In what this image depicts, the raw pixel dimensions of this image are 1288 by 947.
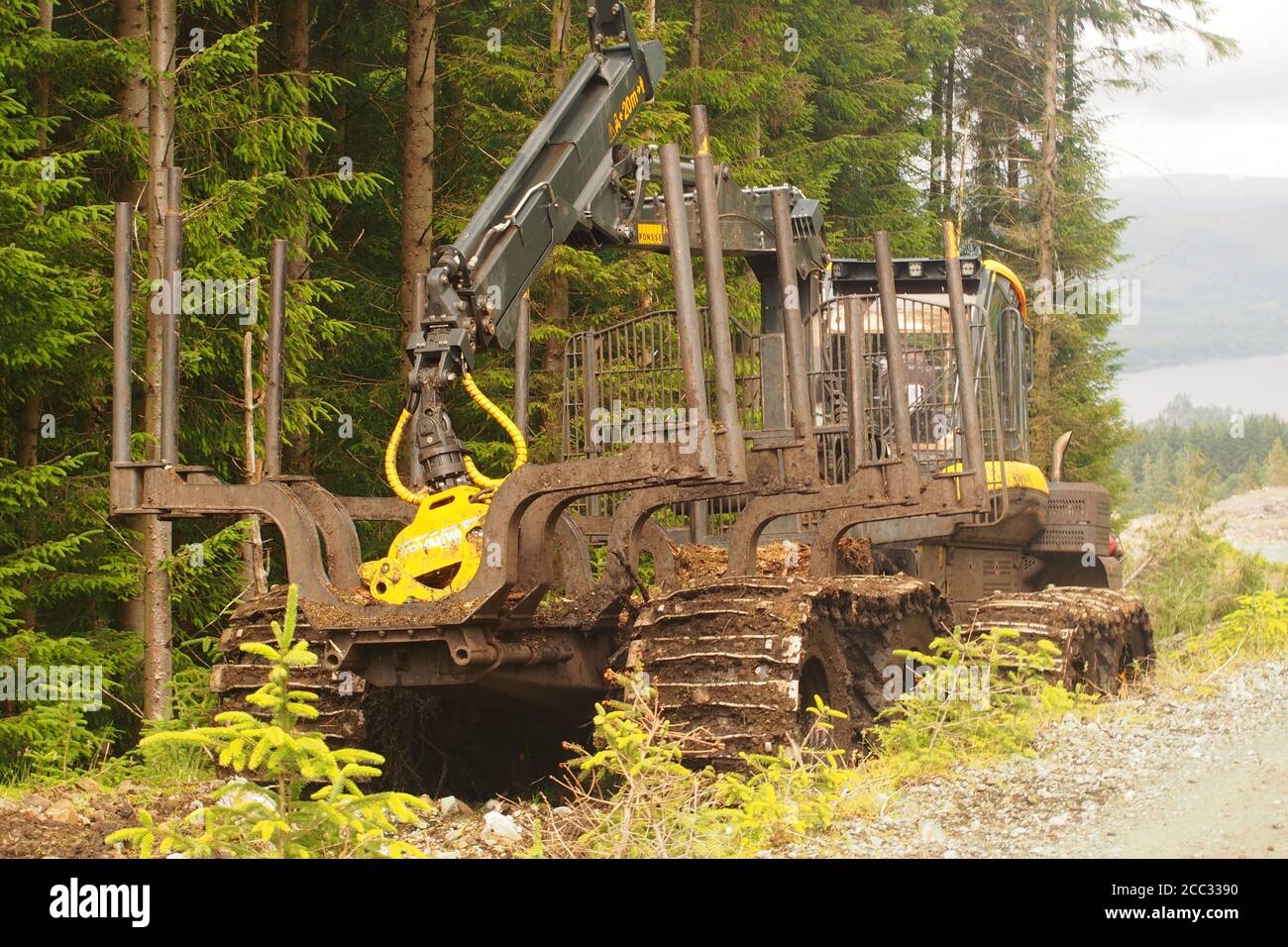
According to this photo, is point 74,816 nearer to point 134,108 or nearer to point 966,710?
point 966,710

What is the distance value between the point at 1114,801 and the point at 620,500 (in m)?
3.74

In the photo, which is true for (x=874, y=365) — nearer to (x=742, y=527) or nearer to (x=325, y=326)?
(x=742, y=527)

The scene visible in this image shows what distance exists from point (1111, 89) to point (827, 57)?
8115 millimetres

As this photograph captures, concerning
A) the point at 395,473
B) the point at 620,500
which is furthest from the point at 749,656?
the point at 620,500

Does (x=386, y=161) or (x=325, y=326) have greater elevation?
(x=386, y=161)

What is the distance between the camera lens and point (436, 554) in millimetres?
7492

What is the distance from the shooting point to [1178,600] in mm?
22000

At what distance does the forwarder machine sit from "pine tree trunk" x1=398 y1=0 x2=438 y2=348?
16.1 ft

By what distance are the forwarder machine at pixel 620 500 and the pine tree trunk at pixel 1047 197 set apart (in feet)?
65.6

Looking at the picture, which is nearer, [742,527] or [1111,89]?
[742,527]

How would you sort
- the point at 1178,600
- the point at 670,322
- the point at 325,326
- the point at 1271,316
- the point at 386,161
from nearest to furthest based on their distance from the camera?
the point at 670,322, the point at 325,326, the point at 386,161, the point at 1178,600, the point at 1271,316
